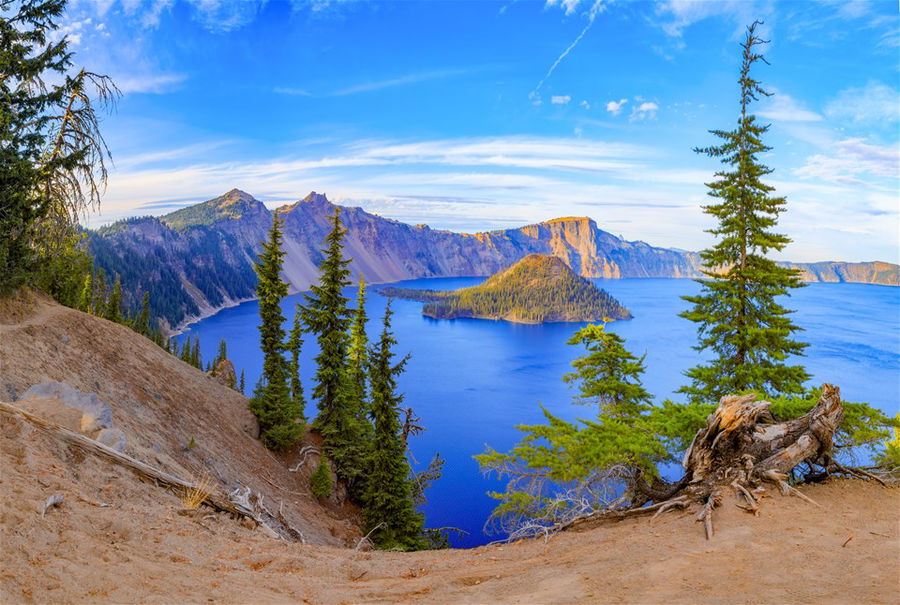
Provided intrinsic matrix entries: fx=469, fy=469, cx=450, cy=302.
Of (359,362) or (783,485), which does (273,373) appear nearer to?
(359,362)

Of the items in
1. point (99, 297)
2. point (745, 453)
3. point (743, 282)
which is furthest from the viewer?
point (99, 297)

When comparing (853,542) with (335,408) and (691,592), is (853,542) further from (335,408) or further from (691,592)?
(335,408)

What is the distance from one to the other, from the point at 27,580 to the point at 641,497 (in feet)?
32.5

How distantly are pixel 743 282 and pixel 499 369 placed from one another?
268 feet

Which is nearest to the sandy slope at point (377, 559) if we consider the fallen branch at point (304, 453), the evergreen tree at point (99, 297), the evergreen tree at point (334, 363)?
the fallen branch at point (304, 453)

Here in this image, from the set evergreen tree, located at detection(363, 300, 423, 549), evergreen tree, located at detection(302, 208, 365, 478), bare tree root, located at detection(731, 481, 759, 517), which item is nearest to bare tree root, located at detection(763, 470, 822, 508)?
bare tree root, located at detection(731, 481, 759, 517)

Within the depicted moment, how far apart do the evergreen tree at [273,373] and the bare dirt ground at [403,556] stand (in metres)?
17.8

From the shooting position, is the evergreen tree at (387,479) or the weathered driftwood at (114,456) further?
the evergreen tree at (387,479)

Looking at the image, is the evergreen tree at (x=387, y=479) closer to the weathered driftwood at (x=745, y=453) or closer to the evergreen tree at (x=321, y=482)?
the evergreen tree at (x=321, y=482)

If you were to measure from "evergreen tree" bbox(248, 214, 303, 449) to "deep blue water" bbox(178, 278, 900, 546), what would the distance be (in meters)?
19.6

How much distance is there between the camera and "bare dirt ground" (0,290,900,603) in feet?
16.4

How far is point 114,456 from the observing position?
26.8ft

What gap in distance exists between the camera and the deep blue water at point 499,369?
52.4 metres

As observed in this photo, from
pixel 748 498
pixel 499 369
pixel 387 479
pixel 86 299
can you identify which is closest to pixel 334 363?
pixel 387 479
